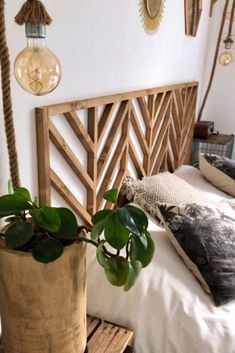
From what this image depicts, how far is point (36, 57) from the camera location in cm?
77

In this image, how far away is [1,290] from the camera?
79cm

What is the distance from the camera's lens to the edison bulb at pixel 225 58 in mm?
3258

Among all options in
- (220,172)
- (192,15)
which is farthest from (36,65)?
(192,15)

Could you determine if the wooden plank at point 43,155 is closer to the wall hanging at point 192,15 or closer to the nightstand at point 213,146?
the wall hanging at point 192,15

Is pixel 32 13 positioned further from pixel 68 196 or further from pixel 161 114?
pixel 161 114

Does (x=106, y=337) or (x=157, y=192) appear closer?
(x=106, y=337)

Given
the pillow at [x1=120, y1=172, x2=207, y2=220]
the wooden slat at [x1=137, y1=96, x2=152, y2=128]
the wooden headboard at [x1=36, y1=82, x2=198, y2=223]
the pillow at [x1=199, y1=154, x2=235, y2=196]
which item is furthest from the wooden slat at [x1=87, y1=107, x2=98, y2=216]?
the pillow at [x1=199, y1=154, x2=235, y2=196]

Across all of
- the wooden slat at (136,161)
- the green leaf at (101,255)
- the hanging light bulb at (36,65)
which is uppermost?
the hanging light bulb at (36,65)

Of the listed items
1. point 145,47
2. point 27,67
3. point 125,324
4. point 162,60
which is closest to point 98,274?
point 125,324

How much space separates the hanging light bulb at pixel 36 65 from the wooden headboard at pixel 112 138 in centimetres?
36

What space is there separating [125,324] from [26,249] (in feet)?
1.87

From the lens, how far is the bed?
110 cm

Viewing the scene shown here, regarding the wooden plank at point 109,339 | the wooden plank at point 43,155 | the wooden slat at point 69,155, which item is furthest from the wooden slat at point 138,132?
the wooden plank at point 109,339

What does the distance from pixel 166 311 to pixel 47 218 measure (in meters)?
0.63
